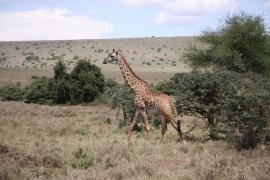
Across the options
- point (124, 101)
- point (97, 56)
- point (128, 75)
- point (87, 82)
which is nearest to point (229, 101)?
point (128, 75)

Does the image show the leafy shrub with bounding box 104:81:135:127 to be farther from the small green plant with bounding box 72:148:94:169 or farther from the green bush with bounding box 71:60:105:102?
the green bush with bounding box 71:60:105:102

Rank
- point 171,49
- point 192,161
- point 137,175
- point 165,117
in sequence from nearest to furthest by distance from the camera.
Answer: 1. point 137,175
2. point 192,161
3. point 165,117
4. point 171,49

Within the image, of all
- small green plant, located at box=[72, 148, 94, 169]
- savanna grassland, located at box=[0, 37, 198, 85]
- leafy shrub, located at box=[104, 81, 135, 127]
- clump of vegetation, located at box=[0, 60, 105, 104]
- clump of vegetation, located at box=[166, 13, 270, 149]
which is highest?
clump of vegetation, located at box=[166, 13, 270, 149]

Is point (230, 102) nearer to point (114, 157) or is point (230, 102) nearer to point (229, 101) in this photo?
point (229, 101)

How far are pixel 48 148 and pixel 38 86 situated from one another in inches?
793

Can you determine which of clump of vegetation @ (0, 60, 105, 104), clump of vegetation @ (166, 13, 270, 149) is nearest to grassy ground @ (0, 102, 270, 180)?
clump of vegetation @ (166, 13, 270, 149)

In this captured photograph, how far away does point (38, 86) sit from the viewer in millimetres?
33188

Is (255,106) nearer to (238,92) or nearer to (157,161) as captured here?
(238,92)

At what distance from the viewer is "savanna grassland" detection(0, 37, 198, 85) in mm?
52000

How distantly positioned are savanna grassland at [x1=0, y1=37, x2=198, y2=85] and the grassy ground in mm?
27713

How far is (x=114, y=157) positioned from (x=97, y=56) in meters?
63.7

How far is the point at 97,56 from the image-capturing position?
75.5 meters

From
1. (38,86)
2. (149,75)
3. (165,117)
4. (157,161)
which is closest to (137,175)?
(157,161)

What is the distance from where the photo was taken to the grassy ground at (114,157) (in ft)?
34.2
